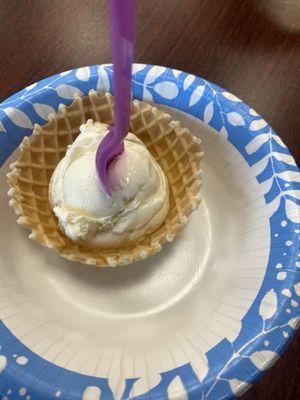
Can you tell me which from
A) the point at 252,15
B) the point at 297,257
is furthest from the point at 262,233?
the point at 252,15

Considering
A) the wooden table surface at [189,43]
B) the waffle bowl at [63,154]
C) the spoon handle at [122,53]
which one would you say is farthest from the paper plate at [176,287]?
the spoon handle at [122,53]

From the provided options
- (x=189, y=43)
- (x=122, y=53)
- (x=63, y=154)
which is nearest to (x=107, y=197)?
(x=63, y=154)

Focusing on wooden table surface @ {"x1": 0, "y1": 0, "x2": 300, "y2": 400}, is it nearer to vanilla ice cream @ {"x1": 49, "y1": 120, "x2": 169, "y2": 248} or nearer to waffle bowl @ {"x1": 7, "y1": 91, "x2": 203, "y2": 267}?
waffle bowl @ {"x1": 7, "y1": 91, "x2": 203, "y2": 267}

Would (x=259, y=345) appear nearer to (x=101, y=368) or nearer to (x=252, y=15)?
(x=101, y=368)

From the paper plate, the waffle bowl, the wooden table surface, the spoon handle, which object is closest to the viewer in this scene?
the spoon handle

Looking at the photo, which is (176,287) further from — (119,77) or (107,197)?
(119,77)

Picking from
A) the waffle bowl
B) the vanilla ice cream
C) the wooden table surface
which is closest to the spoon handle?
the vanilla ice cream

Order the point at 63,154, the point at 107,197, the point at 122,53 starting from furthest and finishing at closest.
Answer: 1. the point at 63,154
2. the point at 107,197
3. the point at 122,53
